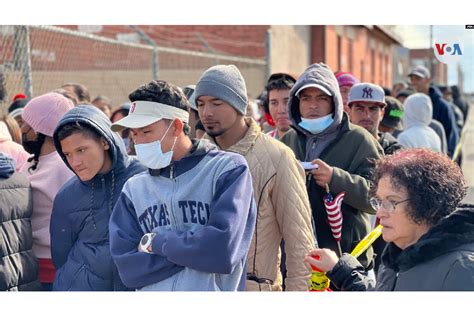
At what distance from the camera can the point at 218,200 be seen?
304cm

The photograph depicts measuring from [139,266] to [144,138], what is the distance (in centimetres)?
57

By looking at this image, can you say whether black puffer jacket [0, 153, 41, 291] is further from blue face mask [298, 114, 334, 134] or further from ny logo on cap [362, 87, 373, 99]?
ny logo on cap [362, 87, 373, 99]

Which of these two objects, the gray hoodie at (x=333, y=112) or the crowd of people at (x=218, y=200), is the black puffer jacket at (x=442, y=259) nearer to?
the crowd of people at (x=218, y=200)

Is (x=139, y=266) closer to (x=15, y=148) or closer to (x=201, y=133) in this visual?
(x=201, y=133)

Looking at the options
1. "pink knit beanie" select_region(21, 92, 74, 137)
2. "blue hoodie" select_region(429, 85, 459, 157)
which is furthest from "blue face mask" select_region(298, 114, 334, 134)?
"blue hoodie" select_region(429, 85, 459, 157)

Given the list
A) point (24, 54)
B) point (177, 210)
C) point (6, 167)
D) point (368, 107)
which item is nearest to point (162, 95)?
point (177, 210)

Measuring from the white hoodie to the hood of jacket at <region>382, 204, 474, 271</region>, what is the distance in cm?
470

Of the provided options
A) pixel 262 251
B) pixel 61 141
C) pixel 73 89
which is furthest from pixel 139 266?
pixel 73 89

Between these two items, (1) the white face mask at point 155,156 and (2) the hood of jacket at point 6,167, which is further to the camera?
(2) the hood of jacket at point 6,167

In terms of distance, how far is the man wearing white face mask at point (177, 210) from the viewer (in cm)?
298

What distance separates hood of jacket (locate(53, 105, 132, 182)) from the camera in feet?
12.4

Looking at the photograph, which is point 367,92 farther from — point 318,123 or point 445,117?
point 445,117

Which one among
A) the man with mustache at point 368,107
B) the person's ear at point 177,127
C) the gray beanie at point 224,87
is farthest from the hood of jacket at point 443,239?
the man with mustache at point 368,107

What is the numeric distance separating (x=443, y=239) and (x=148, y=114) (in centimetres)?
135
